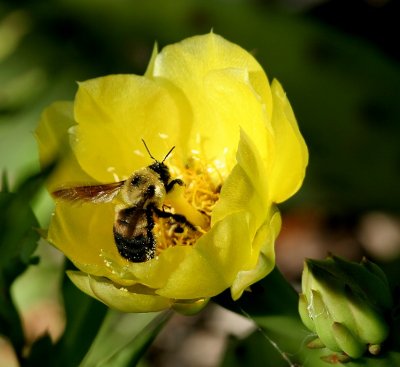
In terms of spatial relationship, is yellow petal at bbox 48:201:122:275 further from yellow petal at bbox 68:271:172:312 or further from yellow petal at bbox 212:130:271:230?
yellow petal at bbox 212:130:271:230

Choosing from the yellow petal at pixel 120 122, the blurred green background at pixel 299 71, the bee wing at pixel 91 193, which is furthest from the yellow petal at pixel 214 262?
the blurred green background at pixel 299 71

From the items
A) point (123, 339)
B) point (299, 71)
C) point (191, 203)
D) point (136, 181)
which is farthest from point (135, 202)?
point (299, 71)

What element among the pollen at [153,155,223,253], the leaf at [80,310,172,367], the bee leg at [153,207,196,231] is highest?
the bee leg at [153,207,196,231]

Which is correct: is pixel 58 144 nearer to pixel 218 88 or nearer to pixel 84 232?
pixel 84 232

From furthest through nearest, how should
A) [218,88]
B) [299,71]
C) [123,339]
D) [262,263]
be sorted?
[299,71] → [123,339] → [218,88] → [262,263]

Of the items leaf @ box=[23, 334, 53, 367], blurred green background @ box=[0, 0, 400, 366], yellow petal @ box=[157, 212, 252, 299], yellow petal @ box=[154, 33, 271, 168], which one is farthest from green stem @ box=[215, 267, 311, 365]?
blurred green background @ box=[0, 0, 400, 366]

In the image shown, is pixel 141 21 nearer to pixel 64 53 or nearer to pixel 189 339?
pixel 64 53

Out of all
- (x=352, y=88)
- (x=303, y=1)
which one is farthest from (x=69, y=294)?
(x=303, y=1)
